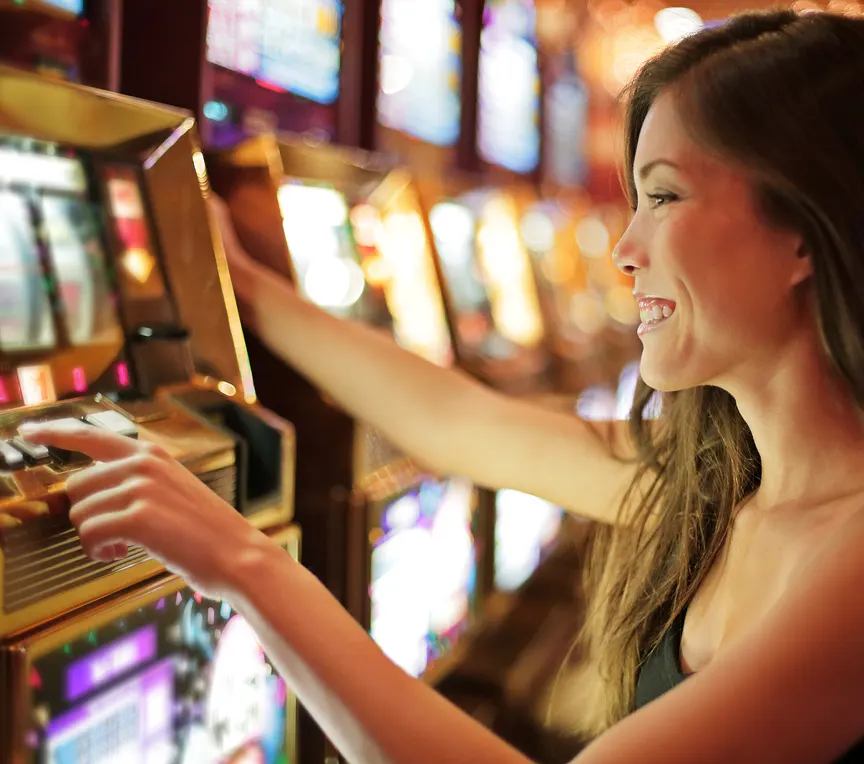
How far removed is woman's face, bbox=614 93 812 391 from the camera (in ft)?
3.70

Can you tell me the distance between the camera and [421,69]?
3090mm

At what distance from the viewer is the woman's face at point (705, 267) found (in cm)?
113

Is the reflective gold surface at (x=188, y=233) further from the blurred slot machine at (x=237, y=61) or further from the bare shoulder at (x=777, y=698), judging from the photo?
the bare shoulder at (x=777, y=698)

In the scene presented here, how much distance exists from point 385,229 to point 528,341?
39.6 inches

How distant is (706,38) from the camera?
1243 millimetres

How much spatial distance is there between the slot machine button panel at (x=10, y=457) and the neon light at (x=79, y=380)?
0.29 metres

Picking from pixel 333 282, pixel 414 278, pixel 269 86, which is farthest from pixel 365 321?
pixel 269 86

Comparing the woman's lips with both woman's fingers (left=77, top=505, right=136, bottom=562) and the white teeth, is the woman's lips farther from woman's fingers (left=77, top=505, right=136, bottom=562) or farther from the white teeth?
woman's fingers (left=77, top=505, right=136, bottom=562)

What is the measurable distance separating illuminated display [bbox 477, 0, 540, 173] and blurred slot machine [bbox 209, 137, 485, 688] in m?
1.56

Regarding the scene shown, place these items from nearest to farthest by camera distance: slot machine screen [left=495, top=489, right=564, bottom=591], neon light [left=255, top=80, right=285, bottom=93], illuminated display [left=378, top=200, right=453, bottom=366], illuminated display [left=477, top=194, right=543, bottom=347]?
1. neon light [left=255, top=80, right=285, bottom=93]
2. illuminated display [left=378, top=200, right=453, bottom=366]
3. slot machine screen [left=495, top=489, right=564, bottom=591]
4. illuminated display [left=477, top=194, right=543, bottom=347]

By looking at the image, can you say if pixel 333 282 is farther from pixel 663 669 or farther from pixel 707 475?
pixel 663 669

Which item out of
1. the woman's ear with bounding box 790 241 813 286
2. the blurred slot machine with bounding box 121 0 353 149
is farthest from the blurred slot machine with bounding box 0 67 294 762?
the woman's ear with bounding box 790 241 813 286

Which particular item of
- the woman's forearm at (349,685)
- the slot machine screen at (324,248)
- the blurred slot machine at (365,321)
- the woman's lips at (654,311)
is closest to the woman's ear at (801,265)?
the woman's lips at (654,311)

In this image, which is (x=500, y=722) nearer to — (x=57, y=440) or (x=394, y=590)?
(x=394, y=590)
